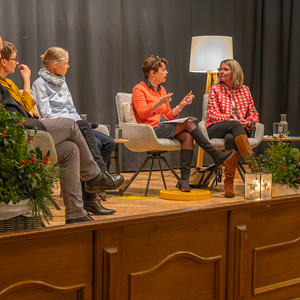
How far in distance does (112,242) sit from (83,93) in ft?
12.2

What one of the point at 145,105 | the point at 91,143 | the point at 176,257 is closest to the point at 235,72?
the point at 145,105

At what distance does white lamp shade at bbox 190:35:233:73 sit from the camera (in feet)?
14.0

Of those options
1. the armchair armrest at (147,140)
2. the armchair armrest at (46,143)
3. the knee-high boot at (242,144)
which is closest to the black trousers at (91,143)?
the armchair armrest at (46,143)

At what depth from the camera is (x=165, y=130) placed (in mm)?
3410

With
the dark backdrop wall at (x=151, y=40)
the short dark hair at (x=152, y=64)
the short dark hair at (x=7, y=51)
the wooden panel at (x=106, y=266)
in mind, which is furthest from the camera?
the dark backdrop wall at (x=151, y=40)

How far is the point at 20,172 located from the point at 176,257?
1.87 ft

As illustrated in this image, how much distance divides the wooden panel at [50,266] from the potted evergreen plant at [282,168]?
3.37ft

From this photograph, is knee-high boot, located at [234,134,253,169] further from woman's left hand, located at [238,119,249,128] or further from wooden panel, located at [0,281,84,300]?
wooden panel, located at [0,281,84,300]

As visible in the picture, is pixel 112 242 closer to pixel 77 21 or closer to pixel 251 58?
pixel 77 21

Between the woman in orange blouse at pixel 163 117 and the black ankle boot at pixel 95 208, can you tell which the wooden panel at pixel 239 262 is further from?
the woman in orange blouse at pixel 163 117

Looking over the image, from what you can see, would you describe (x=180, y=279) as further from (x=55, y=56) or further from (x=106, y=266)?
(x=55, y=56)

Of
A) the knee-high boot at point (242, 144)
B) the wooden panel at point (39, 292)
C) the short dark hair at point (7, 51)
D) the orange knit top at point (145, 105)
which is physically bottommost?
the wooden panel at point (39, 292)

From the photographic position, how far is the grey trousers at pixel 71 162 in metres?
1.99

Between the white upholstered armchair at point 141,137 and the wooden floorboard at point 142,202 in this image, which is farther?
the white upholstered armchair at point 141,137
